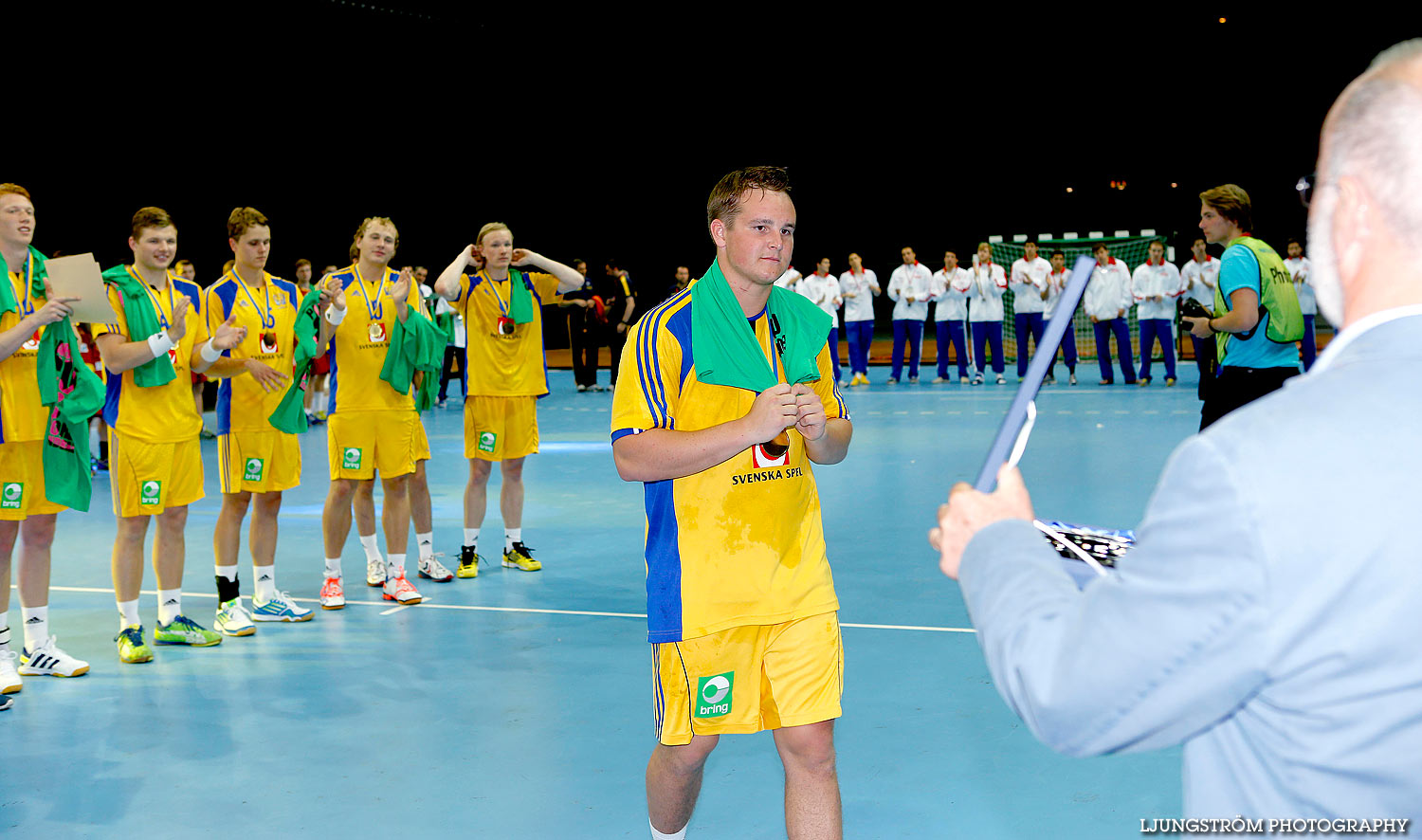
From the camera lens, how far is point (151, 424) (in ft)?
18.0

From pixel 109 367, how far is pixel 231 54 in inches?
450

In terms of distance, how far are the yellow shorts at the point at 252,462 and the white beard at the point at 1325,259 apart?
5.53 metres

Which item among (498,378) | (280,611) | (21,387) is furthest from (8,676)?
(498,378)

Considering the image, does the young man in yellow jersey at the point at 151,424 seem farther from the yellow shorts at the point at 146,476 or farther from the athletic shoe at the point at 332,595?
the athletic shoe at the point at 332,595

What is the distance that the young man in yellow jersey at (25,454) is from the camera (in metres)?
4.91

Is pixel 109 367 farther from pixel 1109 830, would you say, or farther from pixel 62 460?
pixel 1109 830

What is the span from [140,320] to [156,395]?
364mm

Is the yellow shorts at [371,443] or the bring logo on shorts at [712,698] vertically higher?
the yellow shorts at [371,443]

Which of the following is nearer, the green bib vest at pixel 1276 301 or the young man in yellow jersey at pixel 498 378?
the green bib vest at pixel 1276 301

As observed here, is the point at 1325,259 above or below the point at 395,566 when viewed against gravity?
above

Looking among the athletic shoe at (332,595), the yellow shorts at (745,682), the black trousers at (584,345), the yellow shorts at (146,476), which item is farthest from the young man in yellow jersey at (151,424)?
the black trousers at (584,345)

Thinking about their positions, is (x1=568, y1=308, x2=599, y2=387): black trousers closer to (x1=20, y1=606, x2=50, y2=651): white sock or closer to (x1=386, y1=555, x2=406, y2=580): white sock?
(x1=386, y1=555, x2=406, y2=580): white sock

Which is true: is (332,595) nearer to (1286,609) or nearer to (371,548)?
(371,548)

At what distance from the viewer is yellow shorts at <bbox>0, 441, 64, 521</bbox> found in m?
4.92
